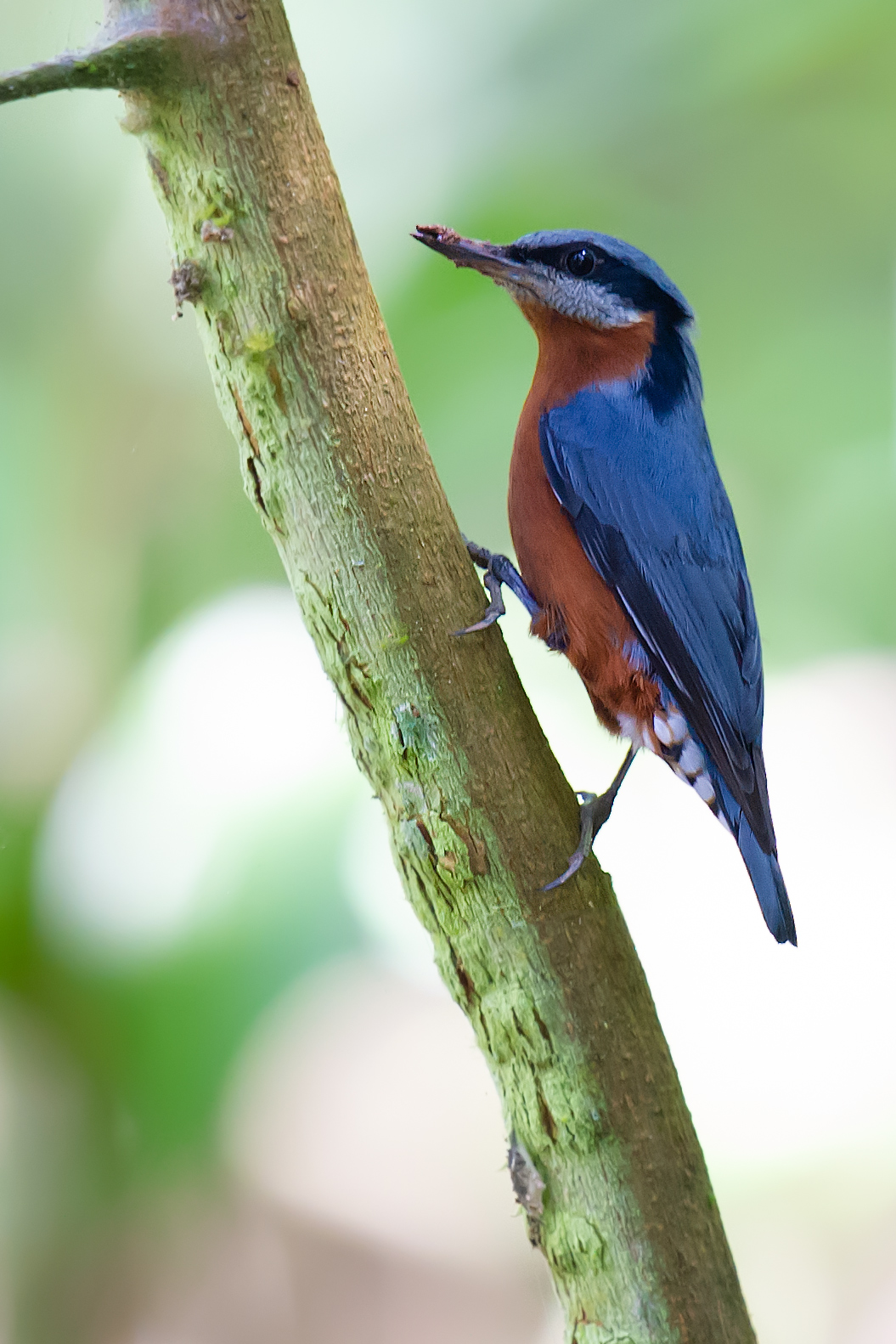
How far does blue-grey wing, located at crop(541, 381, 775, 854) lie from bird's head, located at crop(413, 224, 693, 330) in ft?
0.40

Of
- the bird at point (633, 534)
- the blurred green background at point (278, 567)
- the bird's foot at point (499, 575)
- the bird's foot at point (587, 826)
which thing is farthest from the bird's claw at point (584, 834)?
the blurred green background at point (278, 567)

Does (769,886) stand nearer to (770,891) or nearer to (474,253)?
(770,891)

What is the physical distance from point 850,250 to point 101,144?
1.39 m

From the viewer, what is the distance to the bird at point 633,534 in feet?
4.91

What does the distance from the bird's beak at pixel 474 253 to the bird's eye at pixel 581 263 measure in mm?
65

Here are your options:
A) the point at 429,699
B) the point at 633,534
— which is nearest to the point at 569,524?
the point at 633,534

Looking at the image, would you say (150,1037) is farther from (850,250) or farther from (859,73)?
(859,73)

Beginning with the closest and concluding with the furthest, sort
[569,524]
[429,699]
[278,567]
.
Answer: [429,699] < [569,524] < [278,567]

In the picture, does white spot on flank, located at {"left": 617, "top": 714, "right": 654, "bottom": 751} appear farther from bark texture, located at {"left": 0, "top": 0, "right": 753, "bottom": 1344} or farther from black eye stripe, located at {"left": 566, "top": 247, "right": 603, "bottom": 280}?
black eye stripe, located at {"left": 566, "top": 247, "right": 603, "bottom": 280}

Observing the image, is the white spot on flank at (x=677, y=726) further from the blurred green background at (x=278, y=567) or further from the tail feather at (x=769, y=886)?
the blurred green background at (x=278, y=567)

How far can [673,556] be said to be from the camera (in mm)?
1526

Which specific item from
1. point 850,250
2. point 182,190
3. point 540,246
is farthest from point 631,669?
point 850,250

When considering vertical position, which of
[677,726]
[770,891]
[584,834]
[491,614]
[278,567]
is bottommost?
[770,891]

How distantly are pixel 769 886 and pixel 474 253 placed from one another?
92 cm
